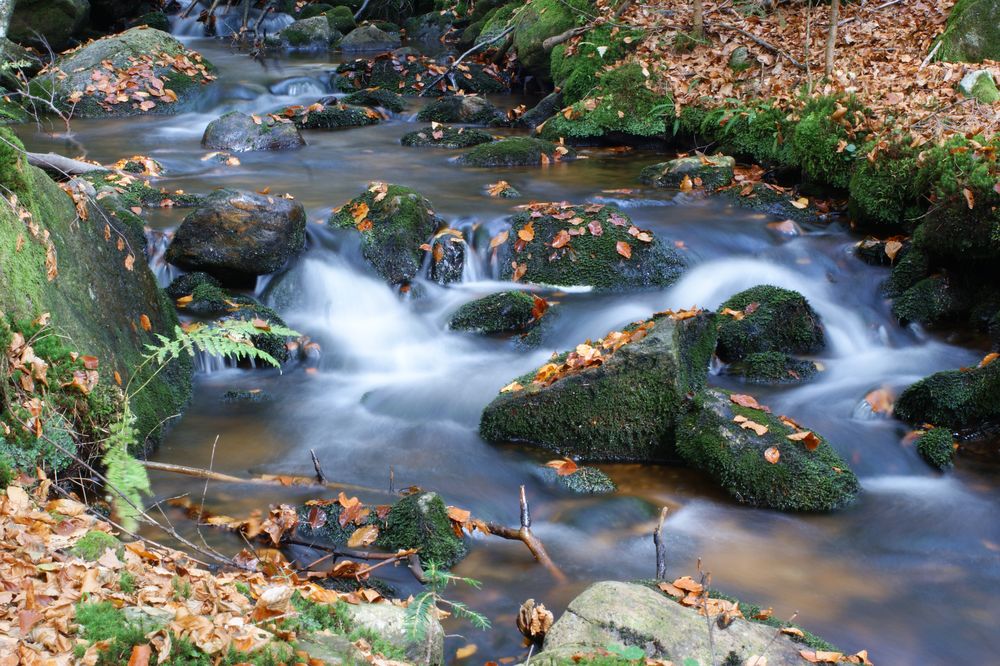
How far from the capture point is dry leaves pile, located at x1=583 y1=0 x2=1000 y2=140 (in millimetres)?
10102

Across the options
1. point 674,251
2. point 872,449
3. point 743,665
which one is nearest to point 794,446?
point 872,449

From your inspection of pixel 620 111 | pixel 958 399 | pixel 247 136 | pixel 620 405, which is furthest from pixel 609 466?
pixel 247 136

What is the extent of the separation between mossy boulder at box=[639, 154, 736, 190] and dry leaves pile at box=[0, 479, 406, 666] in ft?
26.1

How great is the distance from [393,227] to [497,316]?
1.66 meters

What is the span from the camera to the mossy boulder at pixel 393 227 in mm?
8539

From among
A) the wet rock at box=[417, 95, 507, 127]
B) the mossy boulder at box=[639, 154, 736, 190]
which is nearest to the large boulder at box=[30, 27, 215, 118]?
the wet rock at box=[417, 95, 507, 127]

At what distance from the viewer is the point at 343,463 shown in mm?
5828

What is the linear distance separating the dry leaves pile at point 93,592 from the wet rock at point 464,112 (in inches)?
448

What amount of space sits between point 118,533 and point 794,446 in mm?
3906

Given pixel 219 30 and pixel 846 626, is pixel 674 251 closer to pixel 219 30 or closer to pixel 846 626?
pixel 846 626

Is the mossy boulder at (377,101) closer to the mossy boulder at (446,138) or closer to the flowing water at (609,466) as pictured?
the mossy boulder at (446,138)

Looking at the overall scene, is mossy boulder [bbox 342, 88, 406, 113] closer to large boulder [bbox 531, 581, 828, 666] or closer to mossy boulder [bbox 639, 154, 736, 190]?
mossy boulder [bbox 639, 154, 736, 190]

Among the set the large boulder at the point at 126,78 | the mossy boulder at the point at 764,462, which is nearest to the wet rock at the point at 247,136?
the large boulder at the point at 126,78

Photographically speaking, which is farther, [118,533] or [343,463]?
[343,463]
